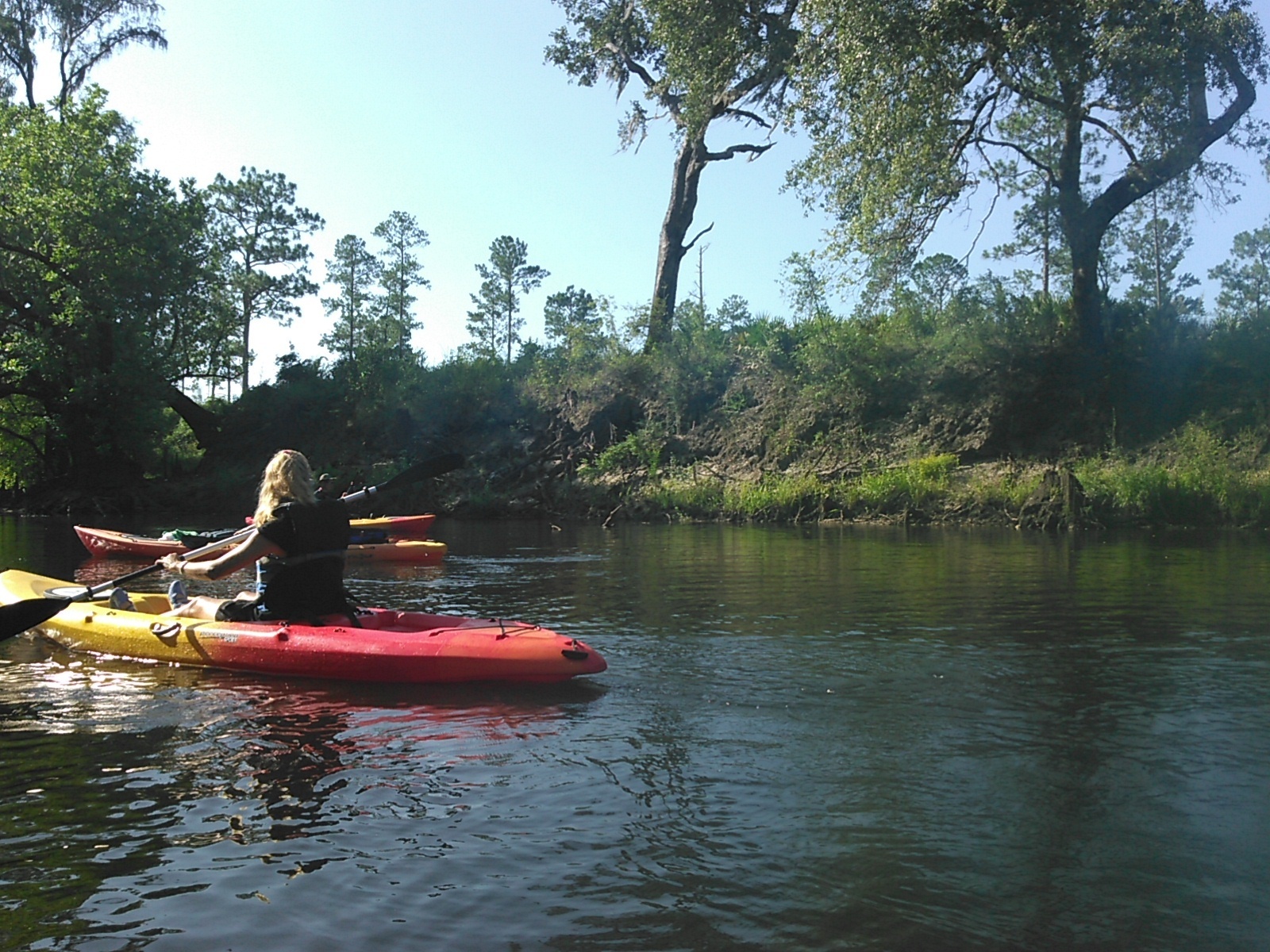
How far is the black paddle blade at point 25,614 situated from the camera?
780 cm

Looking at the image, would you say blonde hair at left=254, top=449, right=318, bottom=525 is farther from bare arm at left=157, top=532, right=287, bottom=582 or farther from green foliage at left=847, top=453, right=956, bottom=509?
green foliage at left=847, top=453, right=956, bottom=509

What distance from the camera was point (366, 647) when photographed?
7012 millimetres

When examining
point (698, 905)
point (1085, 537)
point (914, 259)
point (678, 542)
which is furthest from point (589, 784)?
point (914, 259)

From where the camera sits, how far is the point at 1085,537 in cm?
1859

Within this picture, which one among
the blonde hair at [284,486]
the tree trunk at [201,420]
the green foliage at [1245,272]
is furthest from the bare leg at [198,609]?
the green foliage at [1245,272]

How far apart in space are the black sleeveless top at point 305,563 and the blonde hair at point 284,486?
54 mm

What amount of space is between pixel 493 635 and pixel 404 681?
25.7 inches

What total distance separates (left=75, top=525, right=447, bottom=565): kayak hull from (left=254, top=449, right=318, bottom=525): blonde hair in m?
8.68

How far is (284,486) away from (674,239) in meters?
25.4

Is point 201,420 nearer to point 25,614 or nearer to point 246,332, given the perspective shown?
point 246,332

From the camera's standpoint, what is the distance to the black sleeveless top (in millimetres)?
7137

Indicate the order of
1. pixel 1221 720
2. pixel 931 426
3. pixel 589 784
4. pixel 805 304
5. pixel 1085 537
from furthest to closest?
pixel 805 304 < pixel 931 426 < pixel 1085 537 < pixel 1221 720 < pixel 589 784

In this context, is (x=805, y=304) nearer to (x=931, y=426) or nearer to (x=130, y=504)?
→ (x=931, y=426)

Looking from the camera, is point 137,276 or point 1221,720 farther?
point 137,276
